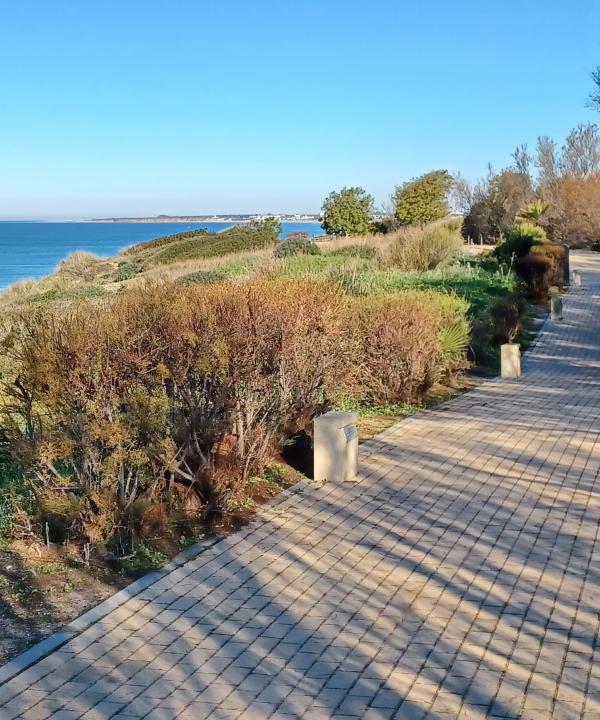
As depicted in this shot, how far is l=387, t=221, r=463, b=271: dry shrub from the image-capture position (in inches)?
1007

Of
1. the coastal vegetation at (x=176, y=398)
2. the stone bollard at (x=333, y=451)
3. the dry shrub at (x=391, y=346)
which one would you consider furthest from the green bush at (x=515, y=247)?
the stone bollard at (x=333, y=451)

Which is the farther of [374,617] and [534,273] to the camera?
[534,273]

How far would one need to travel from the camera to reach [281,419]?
26.6ft

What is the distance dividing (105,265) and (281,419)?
129 feet

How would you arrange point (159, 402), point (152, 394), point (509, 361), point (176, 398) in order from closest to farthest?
1. point (159, 402)
2. point (152, 394)
3. point (176, 398)
4. point (509, 361)

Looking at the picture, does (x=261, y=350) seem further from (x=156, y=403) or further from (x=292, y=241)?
(x=292, y=241)

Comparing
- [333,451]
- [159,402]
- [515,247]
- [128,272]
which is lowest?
[333,451]

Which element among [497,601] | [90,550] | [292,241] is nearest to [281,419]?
[90,550]

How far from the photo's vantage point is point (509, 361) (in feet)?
47.4

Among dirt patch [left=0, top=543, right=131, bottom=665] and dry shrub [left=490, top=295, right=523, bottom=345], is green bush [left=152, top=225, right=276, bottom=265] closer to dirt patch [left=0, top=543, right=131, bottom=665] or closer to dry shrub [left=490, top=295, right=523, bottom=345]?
dry shrub [left=490, top=295, right=523, bottom=345]

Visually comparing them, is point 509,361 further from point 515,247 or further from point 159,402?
point 515,247

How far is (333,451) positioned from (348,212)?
39876 millimetres

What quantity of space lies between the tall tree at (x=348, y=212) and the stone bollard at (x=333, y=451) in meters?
38.8

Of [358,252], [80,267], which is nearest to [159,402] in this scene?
[358,252]
